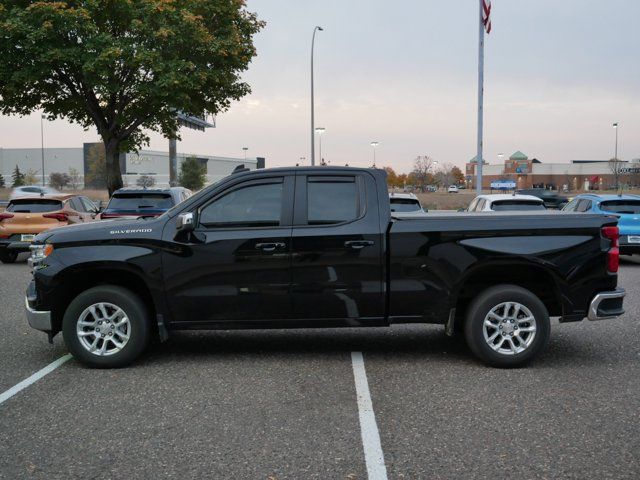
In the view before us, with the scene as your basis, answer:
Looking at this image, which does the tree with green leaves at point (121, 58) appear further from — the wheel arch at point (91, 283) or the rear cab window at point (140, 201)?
the wheel arch at point (91, 283)

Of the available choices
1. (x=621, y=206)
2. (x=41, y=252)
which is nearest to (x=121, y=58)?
(x=621, y=206)

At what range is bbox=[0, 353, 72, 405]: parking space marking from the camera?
550 centimetres

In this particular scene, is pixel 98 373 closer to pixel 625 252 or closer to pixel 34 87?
pixel 625 252

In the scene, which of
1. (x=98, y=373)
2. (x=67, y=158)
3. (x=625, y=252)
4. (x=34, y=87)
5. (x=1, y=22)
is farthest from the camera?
(x=67, y=158)

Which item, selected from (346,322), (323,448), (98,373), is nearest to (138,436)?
(323,448)

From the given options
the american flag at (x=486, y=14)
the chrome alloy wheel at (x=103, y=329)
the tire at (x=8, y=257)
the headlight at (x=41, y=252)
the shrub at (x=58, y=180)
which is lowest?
the tire at (x=8, y=257)

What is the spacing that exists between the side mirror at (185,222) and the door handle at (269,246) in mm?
639

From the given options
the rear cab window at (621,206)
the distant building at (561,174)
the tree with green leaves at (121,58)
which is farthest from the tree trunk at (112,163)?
the distant building at (561,174)

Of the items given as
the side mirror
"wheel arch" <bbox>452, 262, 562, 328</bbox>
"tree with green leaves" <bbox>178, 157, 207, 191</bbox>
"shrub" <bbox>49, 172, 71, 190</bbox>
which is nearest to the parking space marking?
the side mirror

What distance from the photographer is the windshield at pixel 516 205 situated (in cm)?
1431

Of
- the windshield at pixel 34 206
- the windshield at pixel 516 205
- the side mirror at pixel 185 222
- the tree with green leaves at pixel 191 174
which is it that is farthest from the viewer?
Result: the tree with green leaves at pixel 191 174

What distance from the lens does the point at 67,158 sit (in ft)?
453

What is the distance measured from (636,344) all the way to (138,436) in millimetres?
5364

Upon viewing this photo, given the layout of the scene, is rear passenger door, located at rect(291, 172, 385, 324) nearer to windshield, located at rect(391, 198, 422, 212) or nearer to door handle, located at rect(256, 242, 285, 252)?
door handle, located at rect(256, 242, 285, 252)
